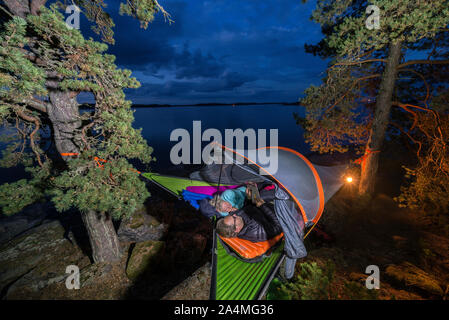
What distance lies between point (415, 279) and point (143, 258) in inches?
199

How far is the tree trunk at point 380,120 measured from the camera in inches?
173

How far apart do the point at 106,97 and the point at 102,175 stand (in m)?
1.07

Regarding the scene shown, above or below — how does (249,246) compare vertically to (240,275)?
above

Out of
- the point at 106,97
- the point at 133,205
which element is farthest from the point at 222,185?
the point at 106,97

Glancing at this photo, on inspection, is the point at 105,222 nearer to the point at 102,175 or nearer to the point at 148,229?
the point at 148,229

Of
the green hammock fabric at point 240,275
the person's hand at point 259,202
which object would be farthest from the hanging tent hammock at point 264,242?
the person's hand at point 259,202

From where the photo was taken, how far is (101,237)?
348 cm

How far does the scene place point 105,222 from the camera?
11.5 ft

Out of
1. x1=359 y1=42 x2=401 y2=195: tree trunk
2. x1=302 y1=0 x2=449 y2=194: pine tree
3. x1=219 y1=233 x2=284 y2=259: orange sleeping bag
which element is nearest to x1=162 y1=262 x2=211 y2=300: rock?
x1=219 y1=233 x2=284 y2=259: orange sleeping bag

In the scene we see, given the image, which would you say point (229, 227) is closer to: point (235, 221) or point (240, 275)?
point (235, 221)

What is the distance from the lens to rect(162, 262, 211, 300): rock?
7.70 feet

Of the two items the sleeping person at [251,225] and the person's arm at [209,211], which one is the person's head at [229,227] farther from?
the person's arm at [209,211]

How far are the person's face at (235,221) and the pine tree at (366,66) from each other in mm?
3735

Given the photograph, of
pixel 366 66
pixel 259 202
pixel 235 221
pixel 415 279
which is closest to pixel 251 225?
pixel 235 221
